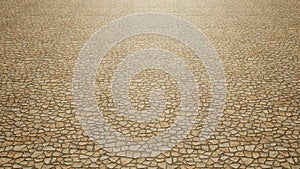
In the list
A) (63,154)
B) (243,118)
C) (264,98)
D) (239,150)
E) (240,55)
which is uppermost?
(240,55)

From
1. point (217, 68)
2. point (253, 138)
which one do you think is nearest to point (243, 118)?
point (253, 138)

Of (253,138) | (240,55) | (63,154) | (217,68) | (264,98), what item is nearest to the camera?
(63,154)

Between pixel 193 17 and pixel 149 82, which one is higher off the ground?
pixel 193 17

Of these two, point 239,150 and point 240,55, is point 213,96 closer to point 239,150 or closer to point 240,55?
point 239,150

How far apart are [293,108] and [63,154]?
12.4ft

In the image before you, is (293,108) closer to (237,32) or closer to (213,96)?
(213,96)

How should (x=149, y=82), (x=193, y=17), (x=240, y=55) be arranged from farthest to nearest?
1. (x=193, y=17)
2. (x=240, y=55)
3. (x=149, y=82)

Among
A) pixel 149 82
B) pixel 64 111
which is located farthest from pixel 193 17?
pixel 64 111

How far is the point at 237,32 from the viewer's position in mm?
8555

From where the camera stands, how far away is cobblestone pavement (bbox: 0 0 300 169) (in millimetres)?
4293

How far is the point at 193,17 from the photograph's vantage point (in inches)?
384

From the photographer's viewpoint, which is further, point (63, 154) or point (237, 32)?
point (237, 32)

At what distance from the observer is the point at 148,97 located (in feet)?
18.6

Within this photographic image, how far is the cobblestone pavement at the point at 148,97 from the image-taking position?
14.1 ft
